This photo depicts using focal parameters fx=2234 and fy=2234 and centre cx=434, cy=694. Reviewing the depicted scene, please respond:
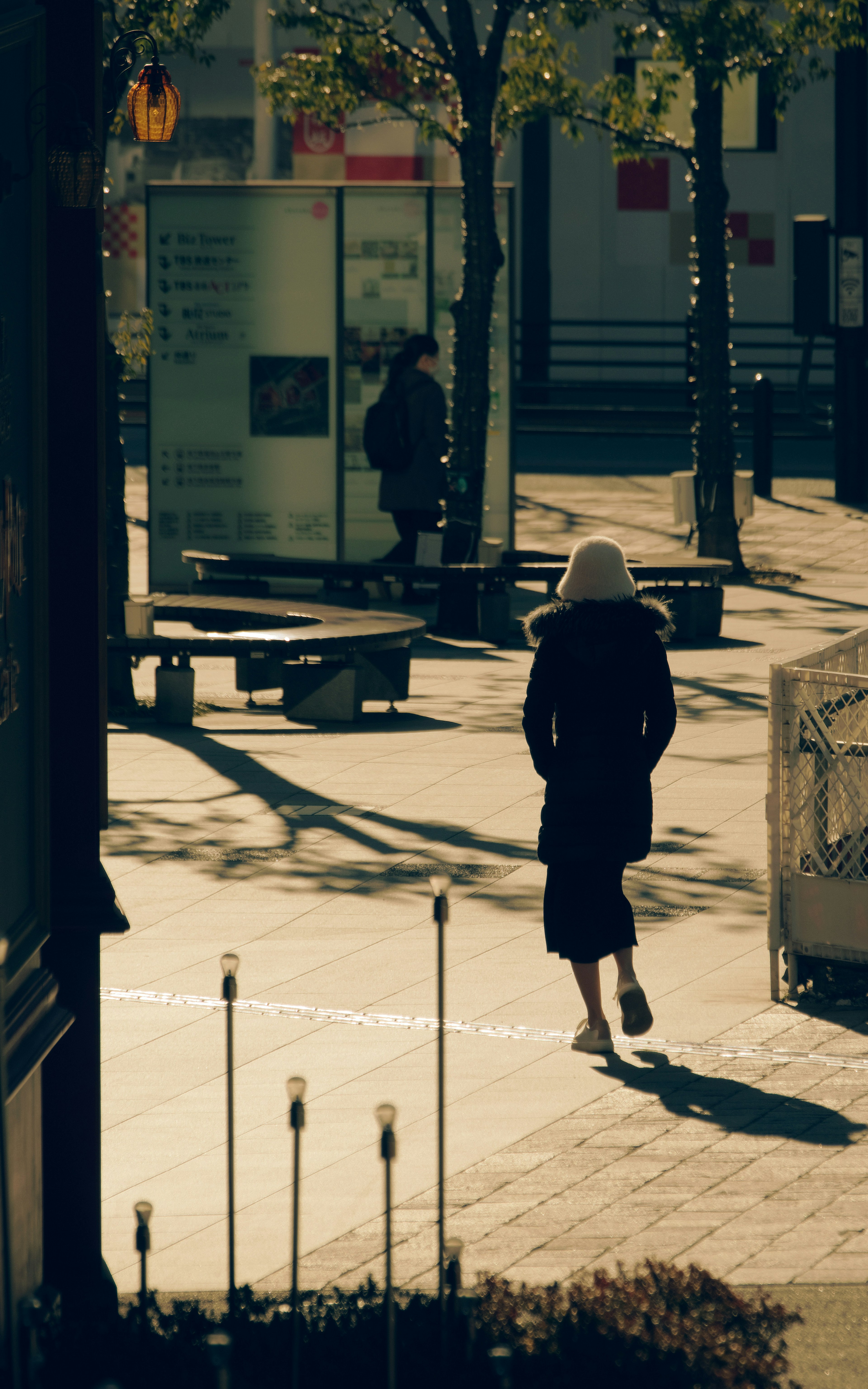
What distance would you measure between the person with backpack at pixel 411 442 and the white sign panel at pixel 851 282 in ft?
19.0

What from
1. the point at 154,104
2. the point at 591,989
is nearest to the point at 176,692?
the point at 154,104

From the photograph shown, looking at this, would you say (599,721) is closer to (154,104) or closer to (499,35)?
(154,104)

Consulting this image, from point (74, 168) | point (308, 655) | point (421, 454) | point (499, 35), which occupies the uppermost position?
point (499, 35)

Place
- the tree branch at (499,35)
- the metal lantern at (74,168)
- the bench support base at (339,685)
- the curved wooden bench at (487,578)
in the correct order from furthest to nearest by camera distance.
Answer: the tree branch at (499,35)
the curved wooden bench at (487,578)
the bench support base at (339,685)
the metal lantern at (74,168)

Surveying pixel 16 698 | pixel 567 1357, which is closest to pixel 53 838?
pixel 16 698

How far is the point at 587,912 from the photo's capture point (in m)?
6.71

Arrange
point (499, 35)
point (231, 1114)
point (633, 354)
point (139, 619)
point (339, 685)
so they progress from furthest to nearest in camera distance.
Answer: point (633, 354), point (499, 35), point (139, 619), point (339, 685), point (231, 1114)

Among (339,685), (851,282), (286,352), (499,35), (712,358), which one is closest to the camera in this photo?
(339,685)

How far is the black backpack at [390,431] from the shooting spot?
651 inches

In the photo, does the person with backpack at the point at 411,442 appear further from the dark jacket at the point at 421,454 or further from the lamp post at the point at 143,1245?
the lamp post at the point at 143,1245

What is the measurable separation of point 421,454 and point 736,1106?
11009 millimetres

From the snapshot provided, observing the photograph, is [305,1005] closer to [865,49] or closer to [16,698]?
[16,698]

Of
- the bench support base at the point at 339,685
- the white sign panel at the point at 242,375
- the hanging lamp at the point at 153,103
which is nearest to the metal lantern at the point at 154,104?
the hanging lamp at the point at 153,103

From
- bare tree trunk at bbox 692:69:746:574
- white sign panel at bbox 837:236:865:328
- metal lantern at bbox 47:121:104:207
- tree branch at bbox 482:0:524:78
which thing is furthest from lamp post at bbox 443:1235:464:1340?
white sign panel at bbox 837:236:865:328
